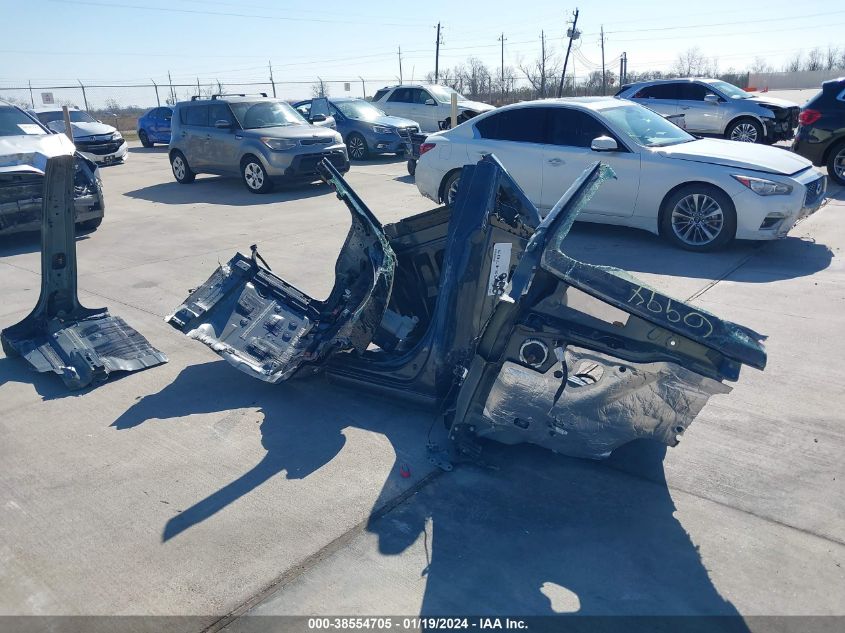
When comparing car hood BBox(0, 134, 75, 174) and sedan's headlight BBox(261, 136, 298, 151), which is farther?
sedan's headlight BBox(261, 136, 298, 151)

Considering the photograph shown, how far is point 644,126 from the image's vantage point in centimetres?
852

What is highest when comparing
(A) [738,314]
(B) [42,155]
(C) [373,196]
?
(B) [42,155]

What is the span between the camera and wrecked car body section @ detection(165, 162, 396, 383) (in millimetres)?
4527

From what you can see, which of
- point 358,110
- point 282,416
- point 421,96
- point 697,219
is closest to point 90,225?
point 282,416

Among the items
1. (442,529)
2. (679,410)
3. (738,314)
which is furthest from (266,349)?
(738,314)

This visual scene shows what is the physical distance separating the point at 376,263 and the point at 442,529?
2052 mm

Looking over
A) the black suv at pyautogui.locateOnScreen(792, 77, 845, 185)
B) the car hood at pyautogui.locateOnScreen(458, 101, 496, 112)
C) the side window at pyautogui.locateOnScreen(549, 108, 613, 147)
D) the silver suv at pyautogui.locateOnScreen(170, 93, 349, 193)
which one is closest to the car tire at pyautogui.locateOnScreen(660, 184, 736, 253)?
the side window at pyautogui.locateOnScreen(549, 108, 613, 147)

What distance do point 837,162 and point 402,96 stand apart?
1194 centimetres

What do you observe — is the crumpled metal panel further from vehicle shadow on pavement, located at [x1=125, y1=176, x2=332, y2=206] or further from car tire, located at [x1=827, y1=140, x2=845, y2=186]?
car tire, located at [x1=827, y1=140, x2=845, y2=186]

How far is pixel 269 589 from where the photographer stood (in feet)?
9.61

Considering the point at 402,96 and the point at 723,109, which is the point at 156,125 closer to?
the point at 402,96

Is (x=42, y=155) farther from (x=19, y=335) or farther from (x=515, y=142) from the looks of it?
(x=515, y=142)

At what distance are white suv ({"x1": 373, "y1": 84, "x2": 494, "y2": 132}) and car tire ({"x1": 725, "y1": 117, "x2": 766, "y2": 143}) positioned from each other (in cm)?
643

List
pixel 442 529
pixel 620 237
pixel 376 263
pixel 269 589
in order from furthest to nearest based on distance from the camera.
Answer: pixel 620 237, pixel 376 263, pixel 442 529, pixel 269 589
